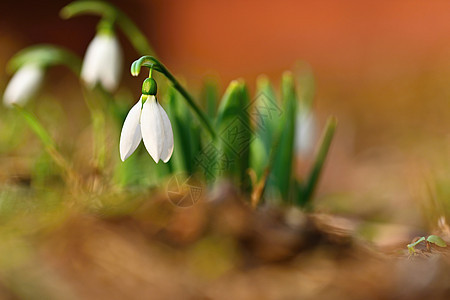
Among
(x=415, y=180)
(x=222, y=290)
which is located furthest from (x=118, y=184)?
(x=415, y=180)

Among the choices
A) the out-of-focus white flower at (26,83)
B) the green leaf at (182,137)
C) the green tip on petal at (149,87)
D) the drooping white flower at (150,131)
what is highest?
the out-of-focus white flower at (26,83)

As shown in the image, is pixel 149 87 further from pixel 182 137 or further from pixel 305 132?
pixel 305 132

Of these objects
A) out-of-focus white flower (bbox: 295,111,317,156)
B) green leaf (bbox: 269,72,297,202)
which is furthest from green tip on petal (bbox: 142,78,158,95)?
out-of-focus white flower (bbox: 295,111,317,156)

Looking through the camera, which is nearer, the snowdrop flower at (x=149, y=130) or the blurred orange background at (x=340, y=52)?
the snowdrop flower at (x=149, y=130)

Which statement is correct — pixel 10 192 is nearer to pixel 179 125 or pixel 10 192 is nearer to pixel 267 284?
pixel 179 125

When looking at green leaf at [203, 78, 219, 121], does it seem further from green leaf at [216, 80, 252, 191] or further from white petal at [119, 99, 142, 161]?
white petal at [119, 99, 142, 161]

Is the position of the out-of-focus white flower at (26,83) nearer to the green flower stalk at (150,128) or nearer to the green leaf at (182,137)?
the green leaf at (182,137)

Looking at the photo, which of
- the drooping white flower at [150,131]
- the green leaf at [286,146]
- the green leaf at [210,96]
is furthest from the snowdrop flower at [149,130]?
the green leaf at [210,96]

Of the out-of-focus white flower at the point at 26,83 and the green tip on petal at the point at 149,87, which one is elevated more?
the out-of-focus white flower at the point at 26,83
